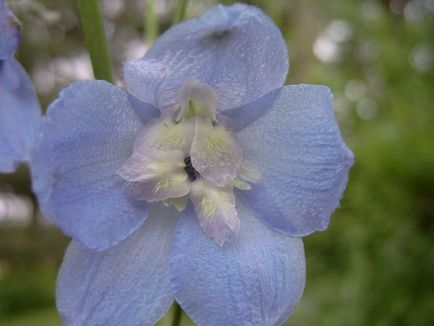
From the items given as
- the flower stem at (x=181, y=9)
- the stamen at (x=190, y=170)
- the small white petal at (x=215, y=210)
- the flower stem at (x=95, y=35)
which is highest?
the flower stem at (x=95, y=35)

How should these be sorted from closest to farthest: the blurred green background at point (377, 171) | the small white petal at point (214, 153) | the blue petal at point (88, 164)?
the blue petal at point (88, 164)
the small white petal at point (214, 153)
the blurred green background at point (377, 171)

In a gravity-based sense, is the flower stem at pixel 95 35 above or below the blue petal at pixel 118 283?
above

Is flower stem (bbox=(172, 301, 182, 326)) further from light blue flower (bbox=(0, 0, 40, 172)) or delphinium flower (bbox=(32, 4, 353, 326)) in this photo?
light blue flower (bbox=(0, 0, 40, 172))

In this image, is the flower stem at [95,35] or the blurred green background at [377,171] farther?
the blurred green background at [377,171]

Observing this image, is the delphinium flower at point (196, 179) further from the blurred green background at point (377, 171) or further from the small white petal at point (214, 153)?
the blurred green background at point (377, 171)

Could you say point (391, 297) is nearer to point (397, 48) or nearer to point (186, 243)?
point (397, 48)

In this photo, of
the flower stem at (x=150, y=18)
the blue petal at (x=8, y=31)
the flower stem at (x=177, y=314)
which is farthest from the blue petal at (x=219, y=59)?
the flower stem at (x=150, y=18)

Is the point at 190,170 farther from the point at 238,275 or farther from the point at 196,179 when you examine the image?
the point at 238,275
